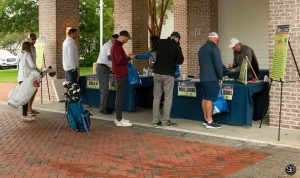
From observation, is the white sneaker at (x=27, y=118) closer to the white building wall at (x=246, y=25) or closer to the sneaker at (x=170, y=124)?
the sneaker at (x=170, y=124)

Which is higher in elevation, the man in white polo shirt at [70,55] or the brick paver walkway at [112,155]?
the man in white polo shirt at [70,55]

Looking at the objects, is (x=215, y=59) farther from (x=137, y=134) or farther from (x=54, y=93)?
(x=54, y=93)

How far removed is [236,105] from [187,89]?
1098 millimetres

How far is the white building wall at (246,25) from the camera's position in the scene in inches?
562

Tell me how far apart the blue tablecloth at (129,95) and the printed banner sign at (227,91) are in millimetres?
2479

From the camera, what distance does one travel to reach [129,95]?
10.5 m

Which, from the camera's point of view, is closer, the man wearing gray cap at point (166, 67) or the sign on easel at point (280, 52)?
the sign on easel at point (280, 52)

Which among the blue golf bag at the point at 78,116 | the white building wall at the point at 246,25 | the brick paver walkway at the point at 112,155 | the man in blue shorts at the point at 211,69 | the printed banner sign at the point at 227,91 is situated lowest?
the brick paver walkway at the point at 112,155

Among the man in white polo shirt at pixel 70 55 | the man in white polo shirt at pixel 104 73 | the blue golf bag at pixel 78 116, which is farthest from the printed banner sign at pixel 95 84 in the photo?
the blue golf bag at pixel 78 116

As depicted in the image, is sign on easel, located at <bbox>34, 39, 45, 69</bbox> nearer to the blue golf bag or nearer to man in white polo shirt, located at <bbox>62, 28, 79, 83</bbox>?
man in white polo shirt, located at <bbox>62, 28, 79, 83</bbox>

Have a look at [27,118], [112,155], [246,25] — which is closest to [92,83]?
[27,118]

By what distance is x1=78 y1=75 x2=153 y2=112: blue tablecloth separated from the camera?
34.5 ft

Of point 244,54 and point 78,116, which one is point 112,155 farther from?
point 244,54

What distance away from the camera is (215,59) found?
27.6 ft
